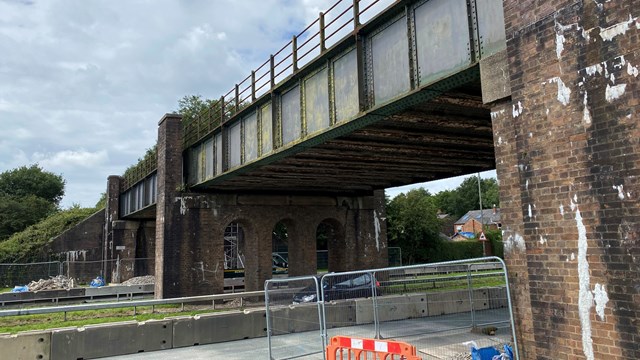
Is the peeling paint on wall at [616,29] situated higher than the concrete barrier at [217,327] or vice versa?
the peeling paint on wall at [616,29]

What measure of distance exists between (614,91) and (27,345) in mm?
11718

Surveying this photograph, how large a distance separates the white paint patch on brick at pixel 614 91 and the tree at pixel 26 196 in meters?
56.8

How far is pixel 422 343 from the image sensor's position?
10727 mm

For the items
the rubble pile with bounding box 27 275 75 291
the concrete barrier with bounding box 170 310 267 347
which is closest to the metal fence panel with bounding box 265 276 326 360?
the concrete barrier with bounding box 170 310 267 347

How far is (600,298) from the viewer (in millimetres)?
5457

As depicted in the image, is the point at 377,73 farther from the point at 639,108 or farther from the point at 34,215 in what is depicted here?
the point at 34,215

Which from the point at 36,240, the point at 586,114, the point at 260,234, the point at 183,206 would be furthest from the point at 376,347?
the point at 36,240

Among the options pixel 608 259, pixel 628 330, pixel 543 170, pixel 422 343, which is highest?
pixel 543 170

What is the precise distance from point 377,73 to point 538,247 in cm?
509

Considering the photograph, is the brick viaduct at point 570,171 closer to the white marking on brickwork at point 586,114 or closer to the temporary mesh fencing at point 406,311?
the white marking on brickwork at point 586,114

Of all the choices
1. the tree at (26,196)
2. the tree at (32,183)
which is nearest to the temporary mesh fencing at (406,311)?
the tree at (26,196)

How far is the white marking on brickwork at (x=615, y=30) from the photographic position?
17.5 ft

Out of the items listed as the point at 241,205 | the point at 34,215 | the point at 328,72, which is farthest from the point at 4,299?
the point at 34,215

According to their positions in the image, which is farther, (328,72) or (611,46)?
(328,72)
